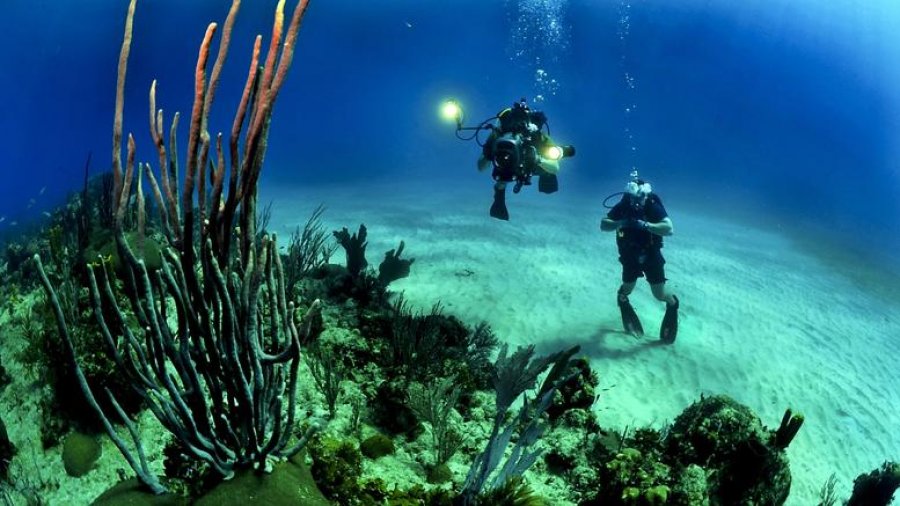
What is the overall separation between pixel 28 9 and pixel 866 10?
257 ft

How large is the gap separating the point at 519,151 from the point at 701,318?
5.42 m

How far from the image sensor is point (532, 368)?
4566 millimetres

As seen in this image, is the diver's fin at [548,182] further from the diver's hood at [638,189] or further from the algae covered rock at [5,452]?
the algae covered rock at [5,452]

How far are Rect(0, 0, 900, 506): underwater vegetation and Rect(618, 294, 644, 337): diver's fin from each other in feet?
10.6

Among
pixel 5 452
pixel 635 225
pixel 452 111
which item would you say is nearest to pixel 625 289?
pixel 635 225

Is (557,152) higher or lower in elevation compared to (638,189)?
higher

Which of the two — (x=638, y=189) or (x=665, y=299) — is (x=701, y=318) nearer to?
(x=665, y=299)

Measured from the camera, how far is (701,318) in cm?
949

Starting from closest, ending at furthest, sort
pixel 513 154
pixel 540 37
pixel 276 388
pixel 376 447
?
pixel 276 388 → pixel 376 447 → pixel 513 154 → pixel 540 37

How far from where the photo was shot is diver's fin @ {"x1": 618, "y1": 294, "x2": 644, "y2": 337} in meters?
8.31

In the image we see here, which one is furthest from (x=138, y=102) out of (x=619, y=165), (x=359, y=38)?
(x=619, y=165)

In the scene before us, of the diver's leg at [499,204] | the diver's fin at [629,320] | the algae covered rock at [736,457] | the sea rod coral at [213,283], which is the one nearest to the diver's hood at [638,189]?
the diver's fin at [629,320]

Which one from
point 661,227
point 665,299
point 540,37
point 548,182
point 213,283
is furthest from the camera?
point 540,37

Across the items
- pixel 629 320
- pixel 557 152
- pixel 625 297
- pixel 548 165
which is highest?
pixel 557 152
